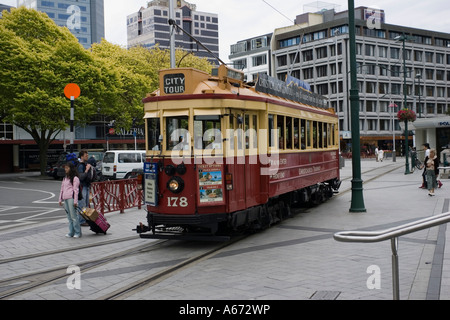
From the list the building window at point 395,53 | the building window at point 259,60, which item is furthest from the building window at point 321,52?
the building window at point 395,53

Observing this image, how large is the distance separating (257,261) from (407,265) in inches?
89.8

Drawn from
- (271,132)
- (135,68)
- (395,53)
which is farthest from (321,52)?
(271,132)

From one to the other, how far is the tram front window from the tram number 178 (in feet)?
3.23

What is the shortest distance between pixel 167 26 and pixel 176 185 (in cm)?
11440

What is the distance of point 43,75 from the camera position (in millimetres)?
35406

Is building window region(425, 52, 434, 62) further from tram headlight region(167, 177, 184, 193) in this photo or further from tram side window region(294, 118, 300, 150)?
tram headlight region(167, 177, 184, 193)

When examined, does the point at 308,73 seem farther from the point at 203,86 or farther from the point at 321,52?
the point at 203,86

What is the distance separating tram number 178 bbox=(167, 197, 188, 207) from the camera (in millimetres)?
9266

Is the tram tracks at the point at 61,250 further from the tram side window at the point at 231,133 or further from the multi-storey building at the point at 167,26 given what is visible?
the multi-storey building at the point at 167,26

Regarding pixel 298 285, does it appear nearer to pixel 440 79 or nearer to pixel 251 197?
pixel 251 197

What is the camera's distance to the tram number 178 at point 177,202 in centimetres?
927

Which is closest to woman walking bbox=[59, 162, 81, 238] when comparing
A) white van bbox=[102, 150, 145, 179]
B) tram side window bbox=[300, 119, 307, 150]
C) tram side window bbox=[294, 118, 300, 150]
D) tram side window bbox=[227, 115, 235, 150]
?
tram side window bbox=[227, 115, 235, 150]

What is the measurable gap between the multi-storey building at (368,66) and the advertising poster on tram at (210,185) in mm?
61359
